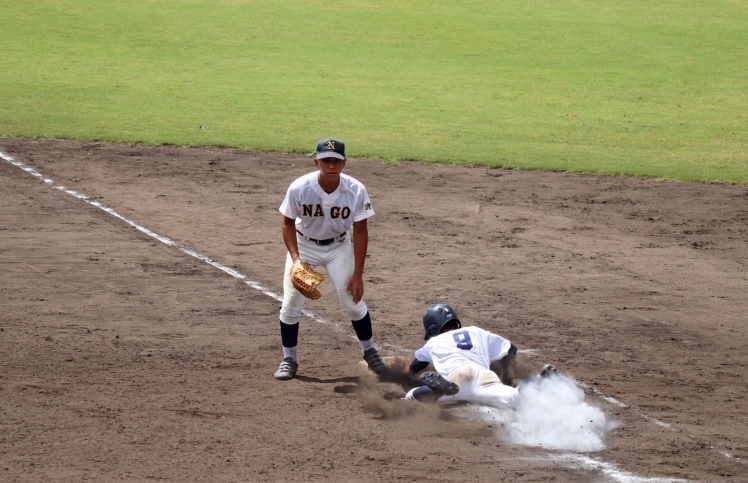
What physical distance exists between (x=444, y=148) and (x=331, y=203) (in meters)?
10.3

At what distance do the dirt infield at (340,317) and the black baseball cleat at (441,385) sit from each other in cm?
18

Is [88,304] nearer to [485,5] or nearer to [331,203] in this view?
[331,203]

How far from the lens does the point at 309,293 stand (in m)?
8.08

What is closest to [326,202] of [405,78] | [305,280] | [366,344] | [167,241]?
[305,280]

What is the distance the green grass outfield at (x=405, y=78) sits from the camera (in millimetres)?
18891

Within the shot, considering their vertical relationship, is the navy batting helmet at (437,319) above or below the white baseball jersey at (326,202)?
below

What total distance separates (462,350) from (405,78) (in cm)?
1898

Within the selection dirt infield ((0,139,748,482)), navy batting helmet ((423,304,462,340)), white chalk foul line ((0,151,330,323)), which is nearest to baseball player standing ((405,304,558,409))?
navy batting helmet ((423,304,462,340))

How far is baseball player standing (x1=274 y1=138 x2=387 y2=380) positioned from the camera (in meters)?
8.30

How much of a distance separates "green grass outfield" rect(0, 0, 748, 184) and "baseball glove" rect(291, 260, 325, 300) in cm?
959

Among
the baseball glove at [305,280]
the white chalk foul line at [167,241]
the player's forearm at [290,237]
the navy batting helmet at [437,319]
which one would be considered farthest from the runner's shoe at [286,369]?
the white chalk foul line at [167,241]

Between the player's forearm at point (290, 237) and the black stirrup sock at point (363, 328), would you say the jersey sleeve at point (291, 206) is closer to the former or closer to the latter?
the player's forearm at point (290, 237)

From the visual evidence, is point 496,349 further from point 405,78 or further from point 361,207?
point 405,78

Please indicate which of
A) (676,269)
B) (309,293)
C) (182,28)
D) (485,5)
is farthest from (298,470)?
(485,5)
